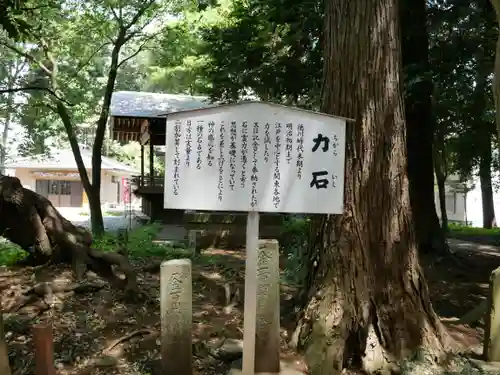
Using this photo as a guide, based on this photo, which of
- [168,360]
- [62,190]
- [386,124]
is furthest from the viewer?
[62,190]

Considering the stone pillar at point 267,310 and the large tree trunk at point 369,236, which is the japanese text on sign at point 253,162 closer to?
the stone pillar at point 267,310

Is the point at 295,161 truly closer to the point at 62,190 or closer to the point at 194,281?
the point at 194,281

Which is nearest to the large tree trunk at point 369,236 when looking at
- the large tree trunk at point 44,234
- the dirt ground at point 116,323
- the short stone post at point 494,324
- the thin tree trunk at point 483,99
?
the short stone post at point 494,324

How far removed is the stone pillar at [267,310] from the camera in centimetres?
443

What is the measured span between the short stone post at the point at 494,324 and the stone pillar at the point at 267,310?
6.52 ft

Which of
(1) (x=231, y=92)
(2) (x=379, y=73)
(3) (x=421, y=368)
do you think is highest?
(1) (x=231, y=92)

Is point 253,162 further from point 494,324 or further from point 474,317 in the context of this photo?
point 474,317

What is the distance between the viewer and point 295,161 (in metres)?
3.99

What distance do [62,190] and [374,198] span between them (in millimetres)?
36862

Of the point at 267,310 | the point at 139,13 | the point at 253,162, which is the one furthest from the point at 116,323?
the point at 139,13

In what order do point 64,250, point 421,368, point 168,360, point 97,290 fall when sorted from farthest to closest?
point 64,250
point 97,290
point 421,368
point 168,360

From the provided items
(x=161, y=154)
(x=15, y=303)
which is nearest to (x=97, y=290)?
(x=15, y=303)

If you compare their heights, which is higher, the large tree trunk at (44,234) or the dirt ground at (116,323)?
the large tree trunk at (44,234)

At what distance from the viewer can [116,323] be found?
18.6 ft
